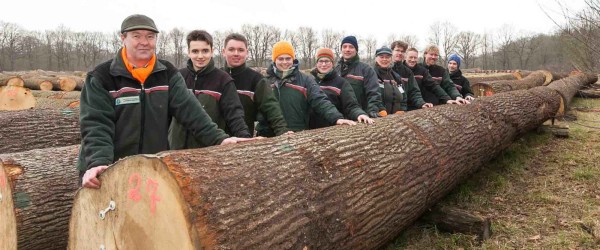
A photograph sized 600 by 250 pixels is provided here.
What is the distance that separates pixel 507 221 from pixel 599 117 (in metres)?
8.74

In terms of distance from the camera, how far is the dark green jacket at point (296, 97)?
4152 millimetres

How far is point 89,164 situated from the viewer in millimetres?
2281

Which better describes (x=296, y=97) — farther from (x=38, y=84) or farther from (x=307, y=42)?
(x=307, y=42)

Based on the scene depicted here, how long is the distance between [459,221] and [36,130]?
4.85 meters

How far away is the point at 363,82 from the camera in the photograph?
5.08 m

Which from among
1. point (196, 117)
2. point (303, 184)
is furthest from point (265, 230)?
point (196, 117)

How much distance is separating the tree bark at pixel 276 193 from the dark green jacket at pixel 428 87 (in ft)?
9.07

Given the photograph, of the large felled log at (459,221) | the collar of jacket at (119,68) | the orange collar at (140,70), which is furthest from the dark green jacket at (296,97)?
the collar of jacket at (119,68)

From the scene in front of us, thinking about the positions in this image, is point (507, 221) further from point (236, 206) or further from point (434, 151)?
point (236, 206)

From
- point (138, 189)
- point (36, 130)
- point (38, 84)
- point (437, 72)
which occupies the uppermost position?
point (38, 84)

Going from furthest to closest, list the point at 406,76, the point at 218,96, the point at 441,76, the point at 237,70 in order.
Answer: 1. the point at 441,76
2. the point at 406,76
3. the point at 237,70
4. the point at 218,96

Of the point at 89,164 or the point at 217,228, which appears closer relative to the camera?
the point at 217,228

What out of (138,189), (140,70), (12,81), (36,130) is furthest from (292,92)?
(12,81)

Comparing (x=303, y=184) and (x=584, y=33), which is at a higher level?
(x=584, y=33)
